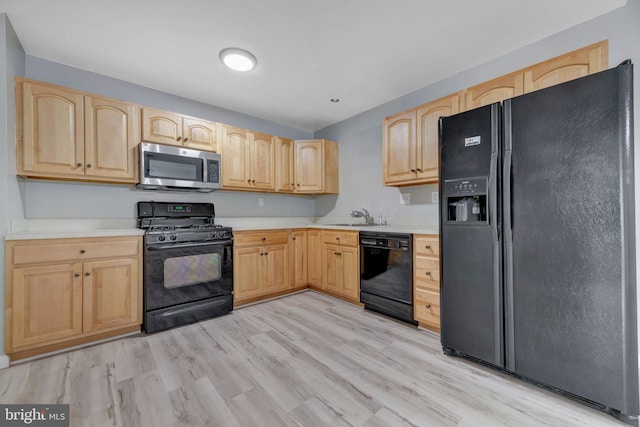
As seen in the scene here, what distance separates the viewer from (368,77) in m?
2.80

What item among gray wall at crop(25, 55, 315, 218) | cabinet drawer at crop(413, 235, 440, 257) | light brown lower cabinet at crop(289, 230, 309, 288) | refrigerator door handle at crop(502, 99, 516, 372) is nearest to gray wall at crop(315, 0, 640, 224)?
cabinet drawer at crop(413, 235, 440, 257)

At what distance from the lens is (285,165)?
3846 millimetres

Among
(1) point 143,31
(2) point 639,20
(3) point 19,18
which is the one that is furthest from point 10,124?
(2) point 639,20

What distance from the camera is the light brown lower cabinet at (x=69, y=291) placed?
190cm

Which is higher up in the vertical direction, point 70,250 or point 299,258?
point 70,250

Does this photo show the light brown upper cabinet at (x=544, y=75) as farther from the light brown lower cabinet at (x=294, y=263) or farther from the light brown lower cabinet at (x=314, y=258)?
the light brown lower cabinet at (x=314, y=258)

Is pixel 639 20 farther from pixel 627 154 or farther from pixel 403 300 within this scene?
pixel 403 300

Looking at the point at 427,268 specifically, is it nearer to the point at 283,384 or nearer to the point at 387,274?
the point at 387,274

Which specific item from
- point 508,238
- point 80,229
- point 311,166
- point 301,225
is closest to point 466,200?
point 508,238

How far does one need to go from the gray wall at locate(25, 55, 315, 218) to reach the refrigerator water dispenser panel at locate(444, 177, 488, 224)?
2.69 metres

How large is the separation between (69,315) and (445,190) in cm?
303

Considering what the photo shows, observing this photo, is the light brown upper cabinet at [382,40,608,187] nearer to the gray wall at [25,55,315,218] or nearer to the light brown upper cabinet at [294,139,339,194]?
the light brown upper cabinet at [294,139,339,194]

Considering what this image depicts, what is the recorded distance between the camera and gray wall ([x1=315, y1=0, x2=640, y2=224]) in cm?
187

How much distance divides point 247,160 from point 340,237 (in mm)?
1547
